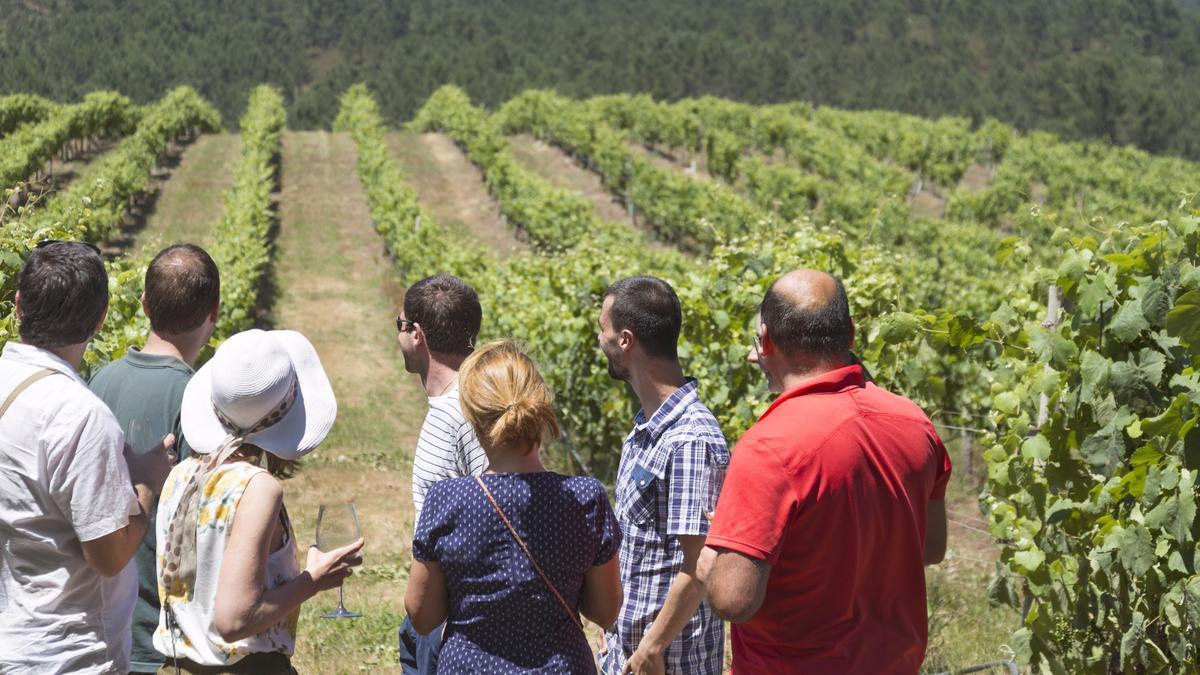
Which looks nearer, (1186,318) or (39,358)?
(39,358)

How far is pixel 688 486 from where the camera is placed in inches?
112

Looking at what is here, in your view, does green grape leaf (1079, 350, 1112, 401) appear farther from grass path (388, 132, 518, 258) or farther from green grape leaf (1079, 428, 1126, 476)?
grass path (388, 132, 518, 258)

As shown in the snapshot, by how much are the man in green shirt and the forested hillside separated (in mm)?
45975

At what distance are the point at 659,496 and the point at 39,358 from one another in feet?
4.86

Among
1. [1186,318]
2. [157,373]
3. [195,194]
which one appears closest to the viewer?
[157,373]

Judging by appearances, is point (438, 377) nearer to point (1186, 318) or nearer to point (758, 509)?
point (758, 509)

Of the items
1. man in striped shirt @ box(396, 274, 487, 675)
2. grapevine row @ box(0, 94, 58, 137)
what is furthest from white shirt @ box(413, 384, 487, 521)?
grapevine row @ box(0, 94, 58, 137)

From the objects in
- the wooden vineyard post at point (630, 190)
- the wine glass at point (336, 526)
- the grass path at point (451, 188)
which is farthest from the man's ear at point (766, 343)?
the wooden vineyard post at point (630, 190)

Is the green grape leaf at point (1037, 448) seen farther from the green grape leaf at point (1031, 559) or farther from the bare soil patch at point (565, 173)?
the bare soil patch at point (565, 173)

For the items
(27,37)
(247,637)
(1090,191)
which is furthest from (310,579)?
(27,37)

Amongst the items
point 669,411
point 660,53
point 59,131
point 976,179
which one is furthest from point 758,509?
point 660,53

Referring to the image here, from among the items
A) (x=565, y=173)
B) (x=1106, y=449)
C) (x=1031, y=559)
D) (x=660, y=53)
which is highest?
(x=1106, y=449)

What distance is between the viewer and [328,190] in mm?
29656

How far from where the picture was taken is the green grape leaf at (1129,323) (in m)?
3.52
